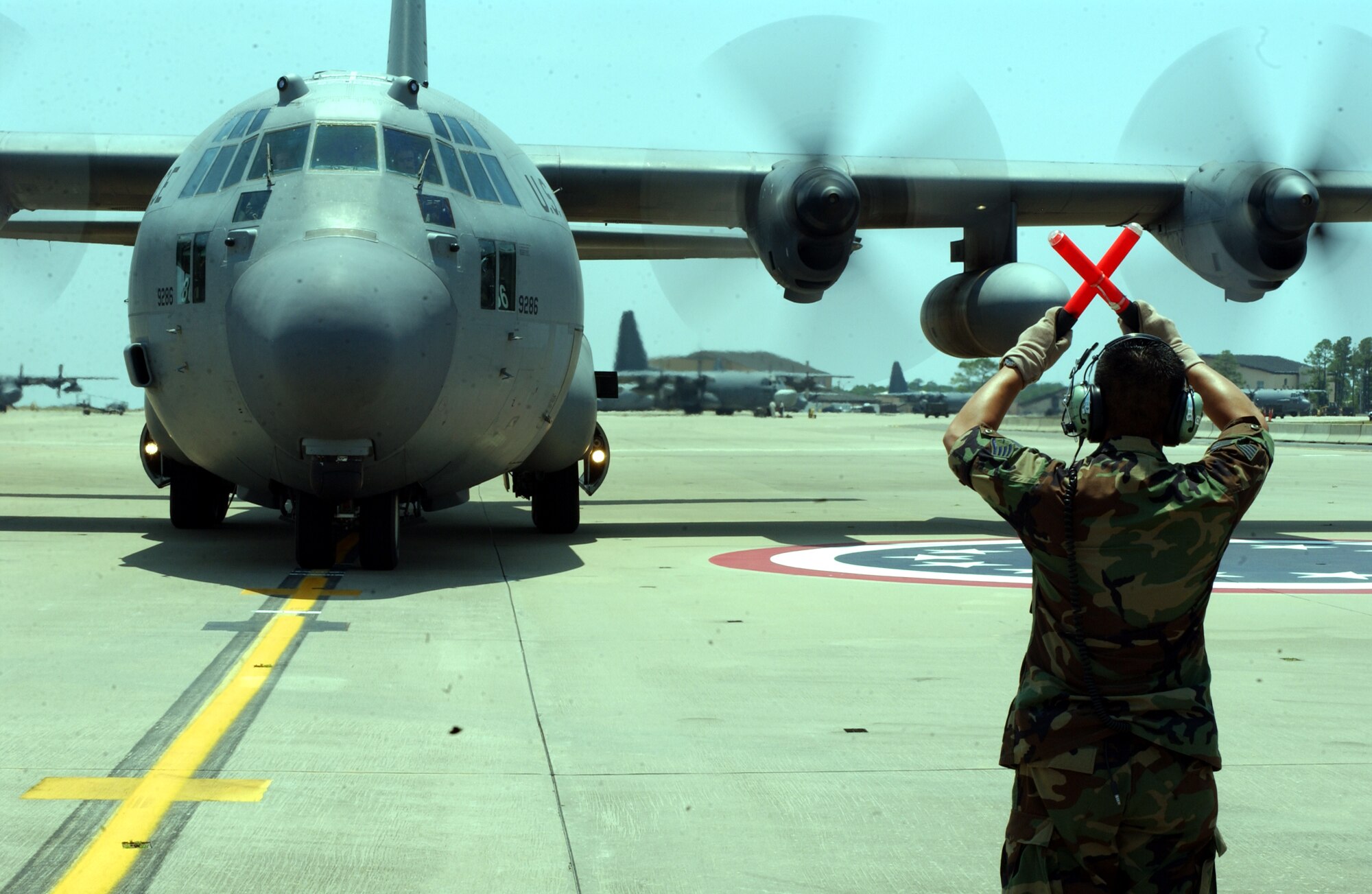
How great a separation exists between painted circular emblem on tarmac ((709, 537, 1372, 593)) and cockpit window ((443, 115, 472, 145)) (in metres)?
4.03

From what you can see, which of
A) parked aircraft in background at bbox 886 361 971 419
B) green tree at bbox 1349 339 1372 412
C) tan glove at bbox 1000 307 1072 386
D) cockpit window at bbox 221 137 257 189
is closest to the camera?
tan glove at bbox 1000 307 1072 386

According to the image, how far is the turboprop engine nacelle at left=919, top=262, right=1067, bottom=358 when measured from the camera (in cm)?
1475

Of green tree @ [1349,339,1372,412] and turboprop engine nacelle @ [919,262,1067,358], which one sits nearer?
turboprop engine nacelle @ [919,262,1067,358]

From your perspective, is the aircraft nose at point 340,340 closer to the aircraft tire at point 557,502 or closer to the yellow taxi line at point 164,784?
the yellow taxi line at point 164,784

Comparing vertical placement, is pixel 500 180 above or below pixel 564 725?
above

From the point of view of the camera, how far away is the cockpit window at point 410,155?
989 centimetres

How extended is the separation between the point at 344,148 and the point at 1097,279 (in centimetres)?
777

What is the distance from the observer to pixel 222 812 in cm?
432

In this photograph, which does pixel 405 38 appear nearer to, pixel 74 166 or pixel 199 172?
pixel 74 166

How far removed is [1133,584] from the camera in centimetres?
281

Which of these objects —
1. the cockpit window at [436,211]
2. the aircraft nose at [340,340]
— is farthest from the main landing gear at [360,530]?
the cockpit window at [436,211]

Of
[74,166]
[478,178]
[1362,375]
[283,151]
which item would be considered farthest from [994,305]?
[1362,375]

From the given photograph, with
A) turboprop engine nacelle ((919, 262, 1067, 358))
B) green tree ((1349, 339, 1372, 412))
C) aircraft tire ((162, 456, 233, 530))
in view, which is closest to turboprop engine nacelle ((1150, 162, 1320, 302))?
turboprop engine nacelle ((919, 262, 1067, 358))

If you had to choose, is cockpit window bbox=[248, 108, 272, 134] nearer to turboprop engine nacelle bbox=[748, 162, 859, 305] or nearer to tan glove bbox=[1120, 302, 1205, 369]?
turboprop engine nacelle bbox=[748, 162, 859, 305]
